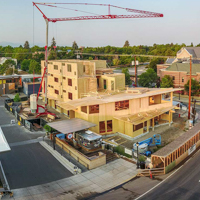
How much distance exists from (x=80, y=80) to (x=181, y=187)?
93.4 feet

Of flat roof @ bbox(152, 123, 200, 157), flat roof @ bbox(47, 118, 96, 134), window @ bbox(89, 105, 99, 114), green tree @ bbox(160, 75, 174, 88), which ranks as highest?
green tree @ bbox(160, 75, 174, 88)

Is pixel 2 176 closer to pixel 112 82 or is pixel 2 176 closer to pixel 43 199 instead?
pixel 43 199

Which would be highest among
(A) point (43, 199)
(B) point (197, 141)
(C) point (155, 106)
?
(C) point (155, 106)

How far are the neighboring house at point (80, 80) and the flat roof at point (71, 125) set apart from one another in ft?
32.0

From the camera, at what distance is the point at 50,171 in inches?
1038

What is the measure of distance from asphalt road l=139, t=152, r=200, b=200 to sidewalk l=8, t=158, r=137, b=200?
3.65 metres

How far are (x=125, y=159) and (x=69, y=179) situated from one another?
776 centimetres

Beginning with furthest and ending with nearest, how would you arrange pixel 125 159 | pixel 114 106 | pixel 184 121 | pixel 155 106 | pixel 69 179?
pixel 184 121
pixel 155 106
pixel 114 106
pixel 125 159
pixel 69 179

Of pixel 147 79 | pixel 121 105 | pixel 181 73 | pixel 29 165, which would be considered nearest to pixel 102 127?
pixel 121 105

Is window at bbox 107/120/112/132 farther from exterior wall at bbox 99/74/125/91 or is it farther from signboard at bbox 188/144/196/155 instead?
signboard at bbox 188/144/196/155

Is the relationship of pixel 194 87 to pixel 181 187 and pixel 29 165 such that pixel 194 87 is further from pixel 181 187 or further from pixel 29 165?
pixel 29 165

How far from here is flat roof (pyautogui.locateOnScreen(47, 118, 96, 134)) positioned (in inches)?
1255

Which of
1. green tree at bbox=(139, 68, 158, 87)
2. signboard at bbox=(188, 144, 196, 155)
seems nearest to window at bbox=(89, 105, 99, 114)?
signboard at bbox=(188, 144, 196, 155)

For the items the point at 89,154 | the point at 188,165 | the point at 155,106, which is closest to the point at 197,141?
the point at 188,165
